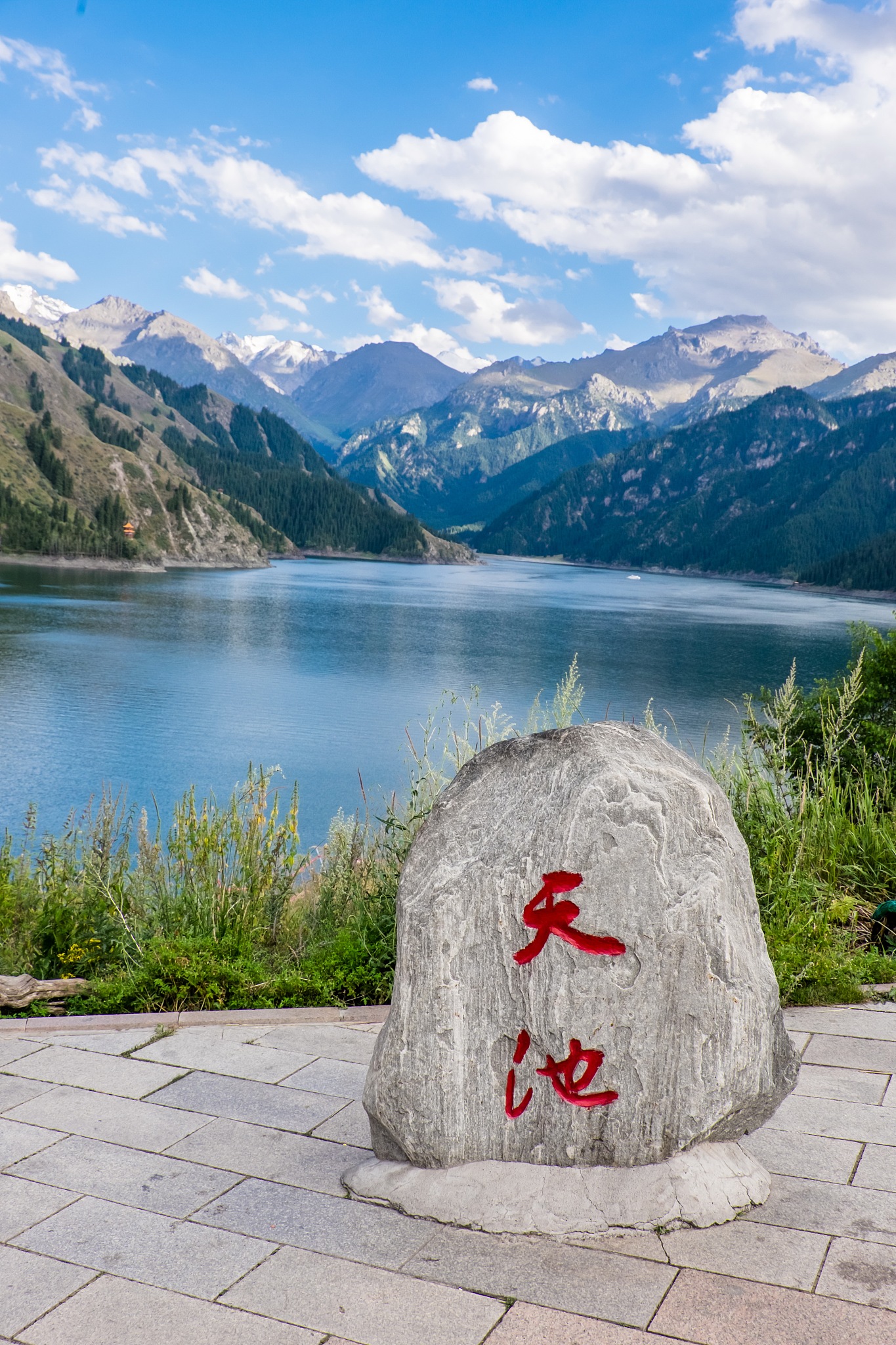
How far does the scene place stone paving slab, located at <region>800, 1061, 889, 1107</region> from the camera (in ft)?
15.1

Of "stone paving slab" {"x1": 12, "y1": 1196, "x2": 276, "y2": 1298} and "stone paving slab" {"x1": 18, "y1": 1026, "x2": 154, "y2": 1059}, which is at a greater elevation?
"stone paving slab" {"x1": 12, "y1": 1196, "x2": 276, "y2": 1298}

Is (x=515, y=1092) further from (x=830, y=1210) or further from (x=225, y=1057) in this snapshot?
(x=225, y=1057)

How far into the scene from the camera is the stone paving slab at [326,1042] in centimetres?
511

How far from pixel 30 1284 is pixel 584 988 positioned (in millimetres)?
2106

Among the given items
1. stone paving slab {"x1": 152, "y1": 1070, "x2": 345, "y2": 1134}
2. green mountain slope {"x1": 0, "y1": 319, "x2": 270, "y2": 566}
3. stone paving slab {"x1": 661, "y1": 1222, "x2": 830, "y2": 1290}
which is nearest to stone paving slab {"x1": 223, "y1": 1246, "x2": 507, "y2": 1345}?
stone paving slab {"x1": 661, "y1": 1222, "x2": 830, "y2": 1290}

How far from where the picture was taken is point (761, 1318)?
2980 mm

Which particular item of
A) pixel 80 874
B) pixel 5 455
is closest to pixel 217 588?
pixel 5 455

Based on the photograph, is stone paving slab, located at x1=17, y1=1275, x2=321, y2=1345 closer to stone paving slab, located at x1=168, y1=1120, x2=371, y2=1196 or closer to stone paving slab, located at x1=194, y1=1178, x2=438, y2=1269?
stone paving slab, located at x1=194, y1=1178, x2=438, y2=1269

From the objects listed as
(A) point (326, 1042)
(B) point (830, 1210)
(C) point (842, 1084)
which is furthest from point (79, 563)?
(B) point (830, 1210)

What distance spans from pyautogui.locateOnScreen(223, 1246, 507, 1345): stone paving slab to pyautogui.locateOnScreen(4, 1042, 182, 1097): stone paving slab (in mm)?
1662

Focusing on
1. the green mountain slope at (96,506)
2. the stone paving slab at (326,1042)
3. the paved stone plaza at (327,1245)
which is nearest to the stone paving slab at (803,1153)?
the paved stone plaza at (327,1245)

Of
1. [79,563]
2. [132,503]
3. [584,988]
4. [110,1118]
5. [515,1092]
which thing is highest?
[132,503]

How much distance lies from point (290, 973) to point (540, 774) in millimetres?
3064

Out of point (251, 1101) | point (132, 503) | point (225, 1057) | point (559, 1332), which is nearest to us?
point (559, 1332)
